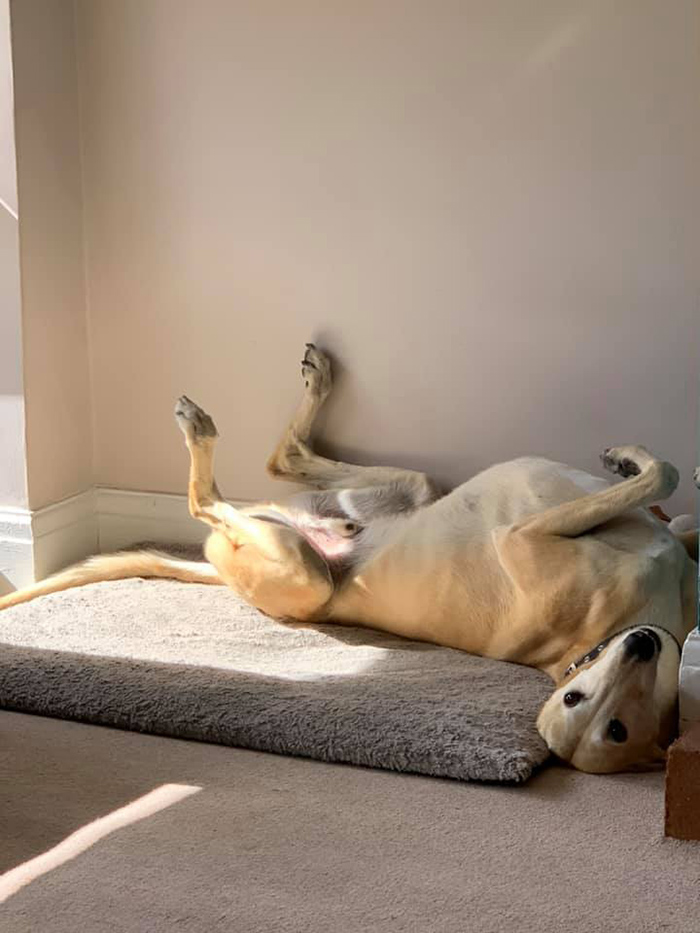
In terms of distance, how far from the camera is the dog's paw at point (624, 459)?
137 inches

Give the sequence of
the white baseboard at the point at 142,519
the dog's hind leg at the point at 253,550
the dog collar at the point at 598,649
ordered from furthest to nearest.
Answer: the white baseboard at the point at 142,519 < the dog's hind leg at the point at 253,550 < the dog collar at the point at 598,649

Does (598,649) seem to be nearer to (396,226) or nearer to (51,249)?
(396,226)

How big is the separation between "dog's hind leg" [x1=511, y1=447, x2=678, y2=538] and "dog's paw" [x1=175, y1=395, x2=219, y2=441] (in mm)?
1053

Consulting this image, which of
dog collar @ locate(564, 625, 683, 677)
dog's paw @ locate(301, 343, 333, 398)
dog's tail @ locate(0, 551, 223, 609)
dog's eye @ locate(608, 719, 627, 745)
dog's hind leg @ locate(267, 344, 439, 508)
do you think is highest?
dog's paw @ locate(301, 343, 333, 398)

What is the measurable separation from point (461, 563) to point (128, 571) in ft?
3.71

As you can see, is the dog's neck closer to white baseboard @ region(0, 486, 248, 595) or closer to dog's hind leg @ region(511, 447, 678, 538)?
dog's hind leg @ region(511, 447, 678, 538)

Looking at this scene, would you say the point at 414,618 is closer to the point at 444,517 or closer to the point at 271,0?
the point at 444,517

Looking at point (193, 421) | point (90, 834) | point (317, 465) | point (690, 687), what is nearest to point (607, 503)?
point (690, 687)

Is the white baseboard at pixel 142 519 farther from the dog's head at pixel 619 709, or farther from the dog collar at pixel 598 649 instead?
the dog's head at pixel 619 709

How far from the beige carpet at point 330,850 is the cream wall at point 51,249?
145 cm

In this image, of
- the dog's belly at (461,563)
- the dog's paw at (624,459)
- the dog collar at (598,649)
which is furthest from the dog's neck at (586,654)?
the dog's paw at (624,459)

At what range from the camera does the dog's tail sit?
4082 millimetres

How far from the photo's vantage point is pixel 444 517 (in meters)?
3.69

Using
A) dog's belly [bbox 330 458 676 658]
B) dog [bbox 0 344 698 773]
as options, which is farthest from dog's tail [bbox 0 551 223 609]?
dog's belly [bbox 330 458 676 658]
